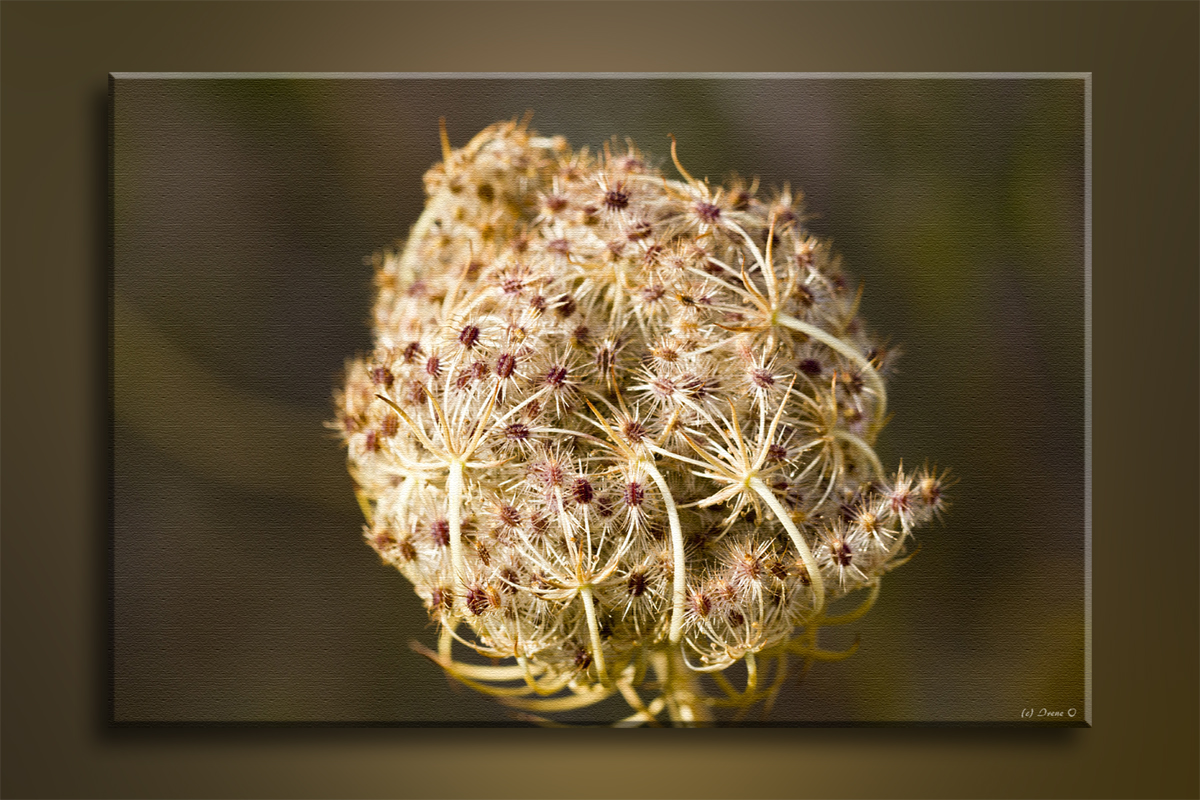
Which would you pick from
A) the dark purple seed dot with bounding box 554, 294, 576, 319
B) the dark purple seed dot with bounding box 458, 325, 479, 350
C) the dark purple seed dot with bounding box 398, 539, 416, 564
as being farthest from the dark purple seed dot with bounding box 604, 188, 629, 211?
the dark purple seed dot with bounding box 398, 539, 416, 564

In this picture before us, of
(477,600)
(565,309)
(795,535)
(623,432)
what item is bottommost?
(477,600)

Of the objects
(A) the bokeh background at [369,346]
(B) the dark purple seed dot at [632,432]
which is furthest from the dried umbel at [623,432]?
(A) the bokeh background at [369,346]

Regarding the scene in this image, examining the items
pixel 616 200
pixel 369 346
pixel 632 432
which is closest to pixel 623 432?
pixel 632 432

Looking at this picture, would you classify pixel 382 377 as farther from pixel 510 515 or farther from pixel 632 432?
pixel 632 432

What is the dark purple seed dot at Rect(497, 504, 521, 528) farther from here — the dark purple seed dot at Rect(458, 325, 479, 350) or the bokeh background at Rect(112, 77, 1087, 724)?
the bokeh background at Rect(112, 77, 1087, 724)

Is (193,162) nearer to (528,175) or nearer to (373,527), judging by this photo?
(528,175)
